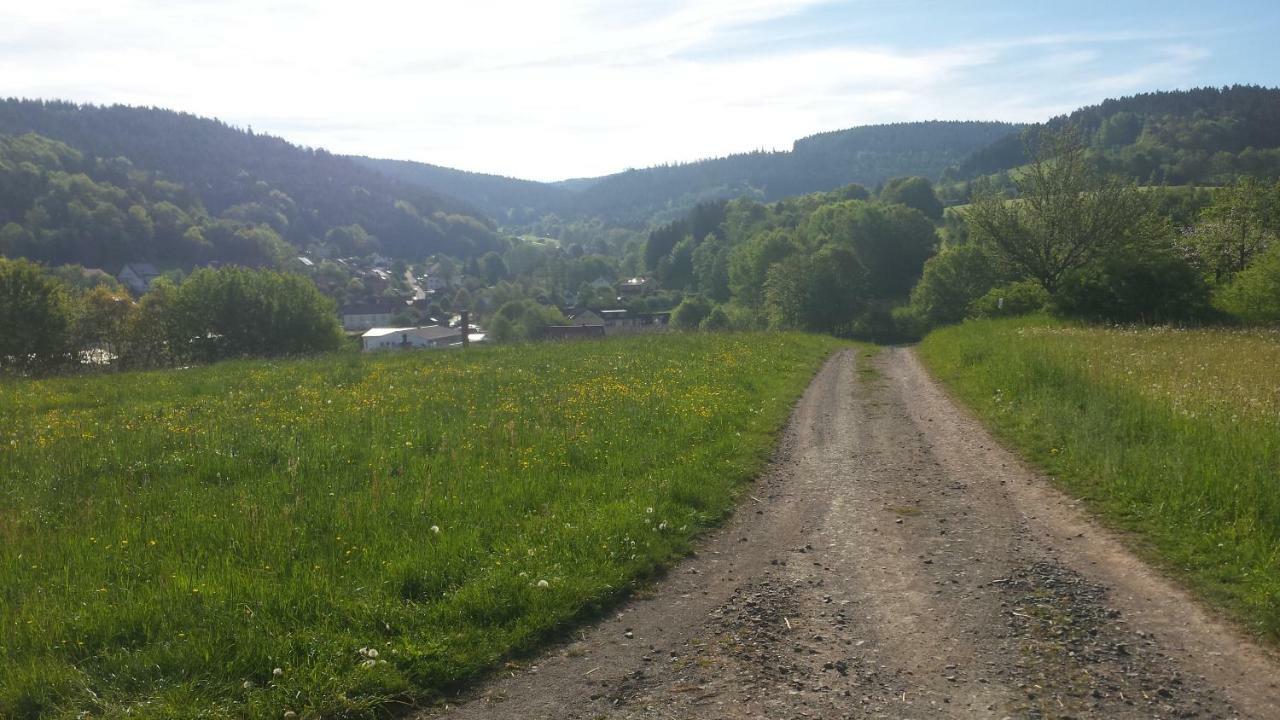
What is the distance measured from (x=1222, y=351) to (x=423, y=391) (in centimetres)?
2043

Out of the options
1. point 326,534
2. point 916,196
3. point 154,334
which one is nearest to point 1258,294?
point 326,534

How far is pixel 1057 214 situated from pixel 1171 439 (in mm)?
32238

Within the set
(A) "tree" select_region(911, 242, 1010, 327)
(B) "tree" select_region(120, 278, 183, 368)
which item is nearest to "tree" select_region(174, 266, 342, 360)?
(B) "tree" select_region(120, 278, 183, 368)

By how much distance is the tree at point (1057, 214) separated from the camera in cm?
3788

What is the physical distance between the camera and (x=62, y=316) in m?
45.8

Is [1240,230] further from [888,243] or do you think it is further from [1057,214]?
[888,243]

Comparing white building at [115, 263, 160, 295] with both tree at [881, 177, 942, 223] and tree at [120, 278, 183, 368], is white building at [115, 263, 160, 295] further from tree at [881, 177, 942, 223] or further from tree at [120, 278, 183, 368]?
tree at [881, 177, 942, 223]

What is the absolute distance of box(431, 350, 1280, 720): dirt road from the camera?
18.1ft

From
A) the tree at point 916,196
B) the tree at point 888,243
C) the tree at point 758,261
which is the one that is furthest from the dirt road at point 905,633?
the tree at point 916,196

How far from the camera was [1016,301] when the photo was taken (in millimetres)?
40156

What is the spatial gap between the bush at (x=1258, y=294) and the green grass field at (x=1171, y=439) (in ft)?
36.2

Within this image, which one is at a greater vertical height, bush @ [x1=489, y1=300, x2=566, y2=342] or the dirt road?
the dirt road

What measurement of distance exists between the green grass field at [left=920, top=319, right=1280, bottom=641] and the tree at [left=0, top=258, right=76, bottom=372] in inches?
1871

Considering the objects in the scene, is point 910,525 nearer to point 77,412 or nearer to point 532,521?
point 532,521
